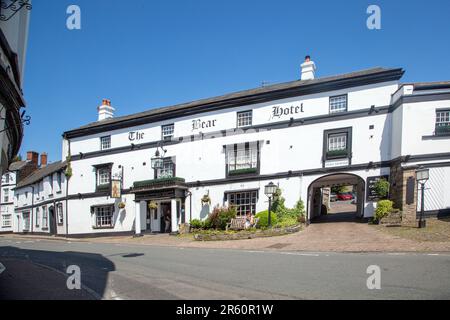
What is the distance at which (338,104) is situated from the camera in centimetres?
2128

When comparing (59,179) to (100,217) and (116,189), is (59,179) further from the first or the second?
(116,189)

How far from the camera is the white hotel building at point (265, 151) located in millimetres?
18172

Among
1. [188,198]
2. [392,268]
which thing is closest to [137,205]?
[188,198]

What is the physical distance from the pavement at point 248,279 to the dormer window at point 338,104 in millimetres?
11786

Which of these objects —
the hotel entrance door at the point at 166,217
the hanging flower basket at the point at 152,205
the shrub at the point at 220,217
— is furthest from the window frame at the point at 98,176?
the shrub at the point at 220,217

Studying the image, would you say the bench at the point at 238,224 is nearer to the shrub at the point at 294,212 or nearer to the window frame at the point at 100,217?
the shrub at the point at 294,212

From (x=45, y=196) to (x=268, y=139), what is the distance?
26.5 meters

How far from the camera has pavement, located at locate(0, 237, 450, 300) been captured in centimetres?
662

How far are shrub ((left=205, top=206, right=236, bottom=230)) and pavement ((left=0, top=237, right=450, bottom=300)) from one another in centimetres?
1018

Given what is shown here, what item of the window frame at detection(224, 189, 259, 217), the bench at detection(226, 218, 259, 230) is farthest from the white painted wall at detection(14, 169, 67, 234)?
the bench at detection(226, 218, 259, 230)

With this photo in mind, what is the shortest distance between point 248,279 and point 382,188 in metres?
13.9

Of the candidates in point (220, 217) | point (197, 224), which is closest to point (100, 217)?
point (197, 224)

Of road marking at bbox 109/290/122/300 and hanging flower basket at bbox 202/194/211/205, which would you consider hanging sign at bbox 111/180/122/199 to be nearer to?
hanging flower basket at bbox 202/194/211/205
